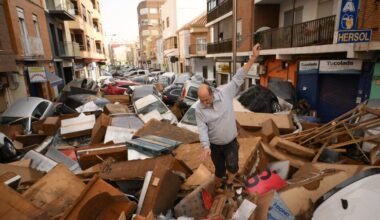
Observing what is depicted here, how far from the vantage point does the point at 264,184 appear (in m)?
3.41

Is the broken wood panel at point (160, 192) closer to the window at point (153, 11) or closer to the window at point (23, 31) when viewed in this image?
the window at point (23, 31)

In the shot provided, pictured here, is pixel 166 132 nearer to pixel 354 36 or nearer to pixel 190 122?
pixel 190 122

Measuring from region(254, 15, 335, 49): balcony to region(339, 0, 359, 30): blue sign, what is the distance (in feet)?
4.26

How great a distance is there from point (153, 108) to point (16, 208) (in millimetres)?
5739

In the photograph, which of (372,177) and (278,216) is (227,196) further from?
(372,177)

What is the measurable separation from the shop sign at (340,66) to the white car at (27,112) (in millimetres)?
10476

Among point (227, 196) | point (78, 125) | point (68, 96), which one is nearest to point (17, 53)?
point (68, 96)

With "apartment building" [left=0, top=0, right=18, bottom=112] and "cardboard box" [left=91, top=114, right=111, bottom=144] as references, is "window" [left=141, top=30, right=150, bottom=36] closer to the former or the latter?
"apartment building" [left=0, top=0, right=18, bottom=112]

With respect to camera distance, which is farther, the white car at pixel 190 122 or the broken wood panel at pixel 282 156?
the white car at pixel 190 122

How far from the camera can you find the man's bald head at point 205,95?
314cm

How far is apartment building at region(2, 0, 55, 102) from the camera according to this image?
38.6 feet

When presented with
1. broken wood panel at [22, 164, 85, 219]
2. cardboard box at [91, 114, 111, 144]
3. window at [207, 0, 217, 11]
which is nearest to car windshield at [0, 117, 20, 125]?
cardboard box at [91, 114, 111, 144]

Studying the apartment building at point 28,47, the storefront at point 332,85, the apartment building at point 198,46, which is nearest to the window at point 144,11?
the apartment building at point 198,46

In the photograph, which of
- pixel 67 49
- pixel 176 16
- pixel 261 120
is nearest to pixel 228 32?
pixel 67 49
